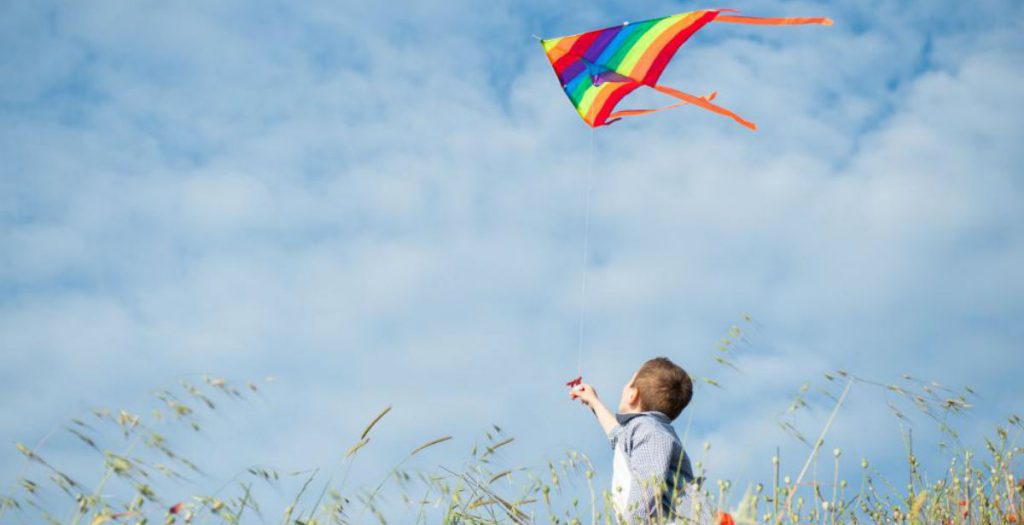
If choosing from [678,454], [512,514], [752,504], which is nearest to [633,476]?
[678,454]

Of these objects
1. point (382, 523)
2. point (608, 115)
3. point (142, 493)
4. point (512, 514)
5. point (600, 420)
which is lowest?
point (142, 493)

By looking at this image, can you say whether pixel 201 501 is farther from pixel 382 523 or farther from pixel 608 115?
pixel 608 115

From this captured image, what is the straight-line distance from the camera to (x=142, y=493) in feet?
7.83

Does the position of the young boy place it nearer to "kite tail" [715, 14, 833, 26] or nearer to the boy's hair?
the boy's hair

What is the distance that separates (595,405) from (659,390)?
365 millimetres

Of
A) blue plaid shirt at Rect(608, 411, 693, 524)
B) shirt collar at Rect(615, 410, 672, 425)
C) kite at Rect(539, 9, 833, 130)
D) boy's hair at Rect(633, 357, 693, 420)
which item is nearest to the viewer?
blue plaid shirt at Rect(608, 411, 693, 524)

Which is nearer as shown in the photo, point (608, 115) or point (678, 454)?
point (678, 454)

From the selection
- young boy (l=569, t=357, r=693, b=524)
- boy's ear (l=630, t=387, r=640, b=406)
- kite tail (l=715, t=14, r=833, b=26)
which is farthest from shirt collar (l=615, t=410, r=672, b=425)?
kite tail (l=715, t=14, r=833, b=26)

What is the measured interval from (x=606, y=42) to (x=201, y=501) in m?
4.76

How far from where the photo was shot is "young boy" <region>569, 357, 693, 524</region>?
12.9 ft

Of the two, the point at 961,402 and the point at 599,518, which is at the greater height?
the point at 961,402

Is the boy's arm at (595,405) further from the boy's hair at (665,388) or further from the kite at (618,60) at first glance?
the kite at (618,60)

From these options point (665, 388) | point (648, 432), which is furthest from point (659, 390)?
point (648, 432)

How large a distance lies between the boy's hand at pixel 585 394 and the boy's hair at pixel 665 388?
0.25 meters
